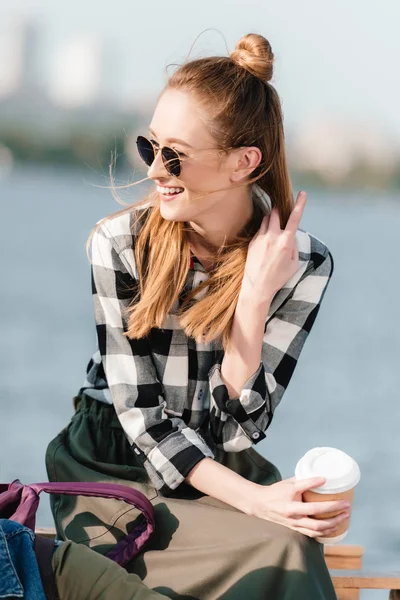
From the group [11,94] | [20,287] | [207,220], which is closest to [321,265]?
[207,220]

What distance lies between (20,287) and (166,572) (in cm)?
1386

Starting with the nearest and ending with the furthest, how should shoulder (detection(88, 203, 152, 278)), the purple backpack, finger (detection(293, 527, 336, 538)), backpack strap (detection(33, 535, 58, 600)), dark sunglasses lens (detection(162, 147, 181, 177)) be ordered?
1. backpack strap (detection(33, 535, 58, 600))
2. the purple backpack
3. finger (detection(293, 527, 336, 538))
4. dark sunglasses lens (detection(162, 147, 181, 177))
5. shoulder (detection(88, 203, 152, 278))

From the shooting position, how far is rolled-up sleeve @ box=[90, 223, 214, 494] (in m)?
2.08

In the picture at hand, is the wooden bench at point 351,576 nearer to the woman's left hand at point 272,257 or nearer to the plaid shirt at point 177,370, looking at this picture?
the plaid shirt at point 177,370

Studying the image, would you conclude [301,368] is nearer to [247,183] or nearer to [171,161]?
[247,183]

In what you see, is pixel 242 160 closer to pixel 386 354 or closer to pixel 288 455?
pixel 288 455

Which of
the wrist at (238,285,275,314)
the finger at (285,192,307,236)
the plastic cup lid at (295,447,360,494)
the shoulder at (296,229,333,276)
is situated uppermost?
the finger at (285,192,307,236)

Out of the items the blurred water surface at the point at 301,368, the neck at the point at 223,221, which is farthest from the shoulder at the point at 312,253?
the blurred water surface at the point at 301,368

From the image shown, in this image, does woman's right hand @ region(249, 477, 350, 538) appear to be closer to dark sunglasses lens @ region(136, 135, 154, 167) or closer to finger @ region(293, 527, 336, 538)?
finger @ region(293, 527, 336, 538)

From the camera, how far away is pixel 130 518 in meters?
2.01

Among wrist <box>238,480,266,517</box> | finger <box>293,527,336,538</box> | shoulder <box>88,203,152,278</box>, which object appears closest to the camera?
finger <box>293,527,336,538</box>

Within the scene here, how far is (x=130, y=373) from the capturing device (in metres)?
2.15

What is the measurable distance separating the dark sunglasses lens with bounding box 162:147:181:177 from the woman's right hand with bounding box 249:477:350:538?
68cm

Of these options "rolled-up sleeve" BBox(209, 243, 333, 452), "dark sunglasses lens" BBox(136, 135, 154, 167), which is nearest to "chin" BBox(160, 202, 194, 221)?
"dark sunglasses lens" BBox(136, 135, 154, 167)
